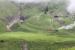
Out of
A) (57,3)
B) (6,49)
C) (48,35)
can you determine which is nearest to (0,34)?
(6,49)

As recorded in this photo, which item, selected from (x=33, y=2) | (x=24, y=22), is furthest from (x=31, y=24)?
(x=33, y=2)

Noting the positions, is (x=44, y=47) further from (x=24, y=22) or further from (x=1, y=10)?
(x=1, y=10)

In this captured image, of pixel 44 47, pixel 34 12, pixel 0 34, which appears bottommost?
pixel 44 47

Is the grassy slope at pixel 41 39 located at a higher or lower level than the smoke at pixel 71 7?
lower

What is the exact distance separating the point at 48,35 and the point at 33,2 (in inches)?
9.5

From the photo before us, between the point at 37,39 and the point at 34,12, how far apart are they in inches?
7.1

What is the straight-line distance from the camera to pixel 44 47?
152 centimetres

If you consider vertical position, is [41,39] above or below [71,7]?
below

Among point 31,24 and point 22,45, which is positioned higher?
point 31,24

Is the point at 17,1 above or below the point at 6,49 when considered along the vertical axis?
above

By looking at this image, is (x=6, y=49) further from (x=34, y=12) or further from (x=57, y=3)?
(x=57, y=3)

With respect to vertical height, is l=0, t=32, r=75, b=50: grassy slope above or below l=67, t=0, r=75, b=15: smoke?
below

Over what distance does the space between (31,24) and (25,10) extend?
0.10 meters

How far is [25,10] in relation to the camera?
152cm
